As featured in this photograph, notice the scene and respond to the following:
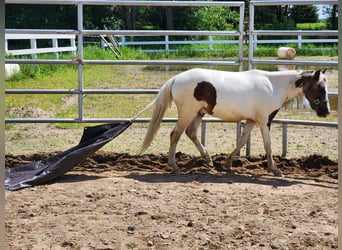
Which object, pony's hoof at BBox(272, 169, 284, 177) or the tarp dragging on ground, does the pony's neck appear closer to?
pony's hoof at BBox(272, 169, 284, 177)

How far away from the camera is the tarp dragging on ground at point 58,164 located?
15.5ft

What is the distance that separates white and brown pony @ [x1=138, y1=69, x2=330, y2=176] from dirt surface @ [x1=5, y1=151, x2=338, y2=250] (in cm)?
49

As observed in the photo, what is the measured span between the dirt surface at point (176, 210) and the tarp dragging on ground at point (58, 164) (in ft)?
0.40

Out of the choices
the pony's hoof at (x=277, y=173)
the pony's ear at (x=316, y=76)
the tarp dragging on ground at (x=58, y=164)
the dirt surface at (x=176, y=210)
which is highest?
the pony's ear at (x=316, y=76)

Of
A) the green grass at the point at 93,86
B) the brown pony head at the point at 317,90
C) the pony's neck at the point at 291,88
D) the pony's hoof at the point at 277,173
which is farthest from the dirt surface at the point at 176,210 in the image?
the green grass at the point at 93,86

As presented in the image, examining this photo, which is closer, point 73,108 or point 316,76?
point 316,76

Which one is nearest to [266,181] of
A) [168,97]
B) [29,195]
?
[168,97]

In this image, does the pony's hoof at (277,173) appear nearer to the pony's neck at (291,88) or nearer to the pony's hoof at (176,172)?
the pony's neck at (291,88)

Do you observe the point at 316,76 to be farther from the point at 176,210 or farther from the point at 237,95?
the point at 176,210

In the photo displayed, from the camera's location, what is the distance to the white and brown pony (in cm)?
523

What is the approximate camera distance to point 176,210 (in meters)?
3.97

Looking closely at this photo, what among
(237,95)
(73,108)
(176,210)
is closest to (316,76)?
(237,95)

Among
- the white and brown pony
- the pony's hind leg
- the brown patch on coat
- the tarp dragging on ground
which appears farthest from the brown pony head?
the tarp dragging on ground

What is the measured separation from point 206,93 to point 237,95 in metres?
0.32
